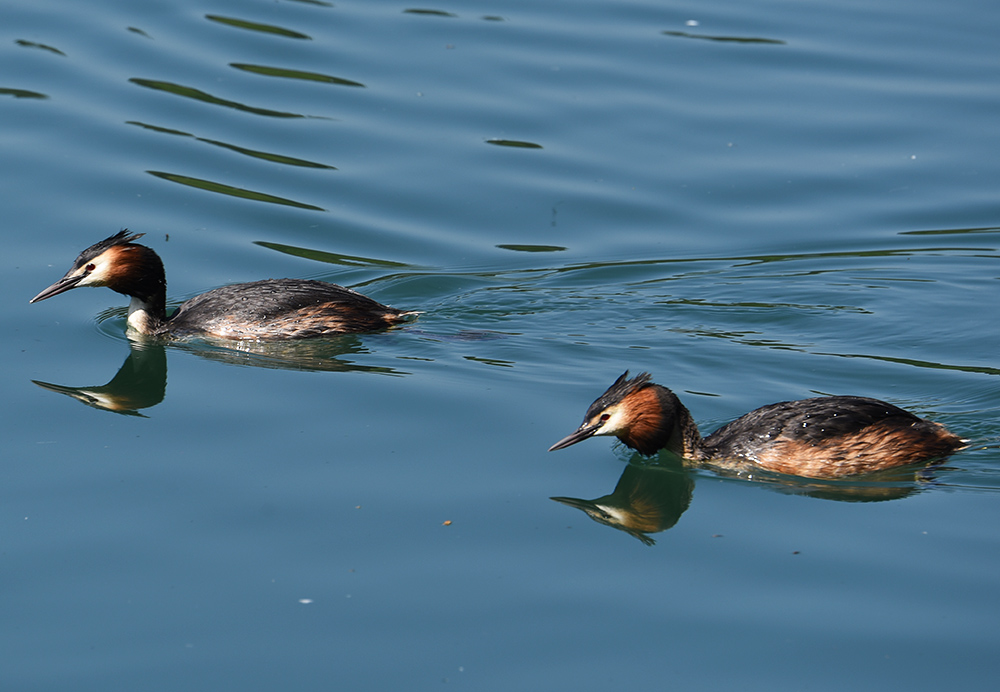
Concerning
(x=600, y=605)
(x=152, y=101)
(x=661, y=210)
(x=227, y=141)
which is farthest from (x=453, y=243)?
(x=600, y=605)

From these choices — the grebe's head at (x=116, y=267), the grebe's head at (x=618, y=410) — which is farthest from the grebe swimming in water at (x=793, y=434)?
the grebe's head at (x=116, y=267)

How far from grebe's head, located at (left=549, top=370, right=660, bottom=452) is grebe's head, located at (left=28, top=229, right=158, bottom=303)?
4536 millimetres

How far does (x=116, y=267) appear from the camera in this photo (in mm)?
10984

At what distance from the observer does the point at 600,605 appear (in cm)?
655

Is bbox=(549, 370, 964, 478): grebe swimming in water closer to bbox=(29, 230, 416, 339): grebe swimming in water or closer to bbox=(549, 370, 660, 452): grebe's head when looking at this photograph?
bbox=(549, 370, 660, 452): grebe's head

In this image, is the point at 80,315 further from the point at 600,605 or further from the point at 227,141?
the point at 600,605

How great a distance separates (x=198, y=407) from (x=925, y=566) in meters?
5.18

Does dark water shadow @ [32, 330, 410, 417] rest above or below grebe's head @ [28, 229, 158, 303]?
below

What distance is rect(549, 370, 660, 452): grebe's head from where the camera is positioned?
8.29m

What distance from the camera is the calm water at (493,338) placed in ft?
20.9

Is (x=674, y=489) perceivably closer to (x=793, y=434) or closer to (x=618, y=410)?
(x=618, y=410)

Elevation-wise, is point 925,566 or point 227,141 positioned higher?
point 227,141

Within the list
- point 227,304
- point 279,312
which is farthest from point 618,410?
point 227,304

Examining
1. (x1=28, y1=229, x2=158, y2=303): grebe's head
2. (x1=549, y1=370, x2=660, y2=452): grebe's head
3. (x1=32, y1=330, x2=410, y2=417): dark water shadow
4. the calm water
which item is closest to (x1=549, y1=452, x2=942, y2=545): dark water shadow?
the calm water
